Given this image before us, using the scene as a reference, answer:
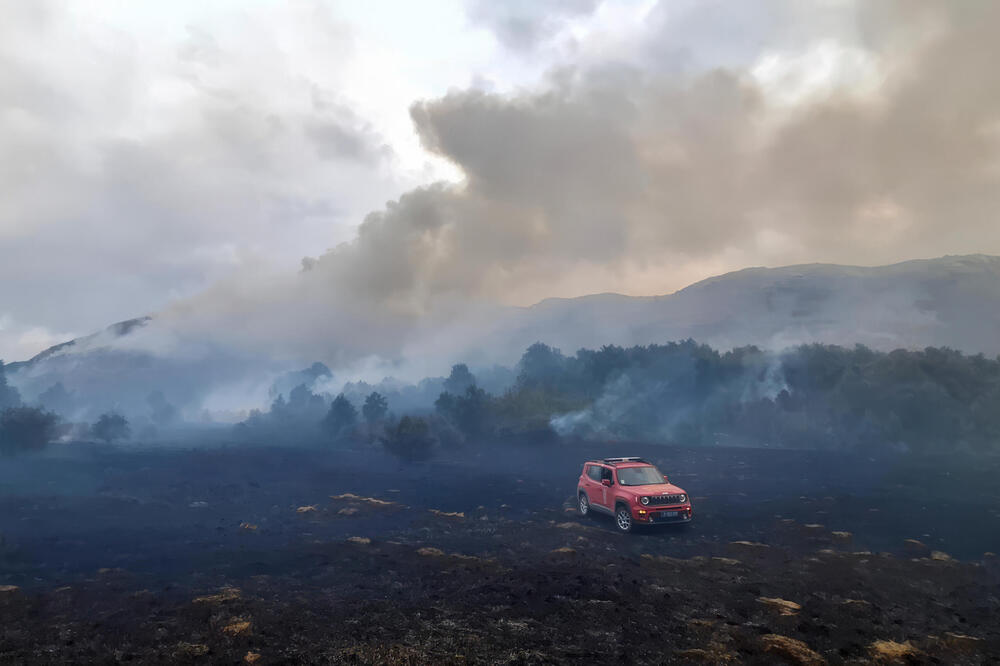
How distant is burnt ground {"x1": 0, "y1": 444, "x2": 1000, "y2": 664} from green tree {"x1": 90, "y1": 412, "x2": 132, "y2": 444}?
46190mm

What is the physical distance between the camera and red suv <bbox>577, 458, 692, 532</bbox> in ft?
→ 67.6

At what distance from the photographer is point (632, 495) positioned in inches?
827

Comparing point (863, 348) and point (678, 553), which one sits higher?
point (863, 348)

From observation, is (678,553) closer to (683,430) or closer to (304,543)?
(304,543)

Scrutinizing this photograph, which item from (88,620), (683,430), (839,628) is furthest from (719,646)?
(683,430)

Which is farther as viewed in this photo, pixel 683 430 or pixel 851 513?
pixel 683 430

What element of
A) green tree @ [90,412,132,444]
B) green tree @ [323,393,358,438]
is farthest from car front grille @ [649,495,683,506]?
green tree @ [90,412,132,444]

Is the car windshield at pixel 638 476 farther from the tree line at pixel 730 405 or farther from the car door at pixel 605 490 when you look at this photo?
the tree line at pixel 730 405

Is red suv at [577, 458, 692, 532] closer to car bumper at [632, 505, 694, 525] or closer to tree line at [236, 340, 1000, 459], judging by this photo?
car bumper at [632, 505, 694, 525]

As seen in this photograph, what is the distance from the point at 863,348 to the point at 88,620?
75.4 metres

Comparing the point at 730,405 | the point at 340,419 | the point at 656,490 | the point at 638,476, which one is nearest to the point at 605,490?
the point at 638,476

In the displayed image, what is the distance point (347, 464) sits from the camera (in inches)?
2114

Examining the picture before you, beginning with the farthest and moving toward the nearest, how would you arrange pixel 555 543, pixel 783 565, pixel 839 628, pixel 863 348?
1. pixel 863 348
2. pixel 555 543
3. pixel 783 565
4. pixel 839 628

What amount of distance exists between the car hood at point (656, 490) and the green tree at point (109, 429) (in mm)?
80224
